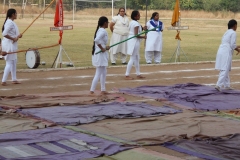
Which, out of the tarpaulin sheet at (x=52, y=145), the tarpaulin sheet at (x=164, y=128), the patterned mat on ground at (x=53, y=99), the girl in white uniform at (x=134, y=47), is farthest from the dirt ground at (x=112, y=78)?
the tarpaulin sheet at (x=52, y=145)

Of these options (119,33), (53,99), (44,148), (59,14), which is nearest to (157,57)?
(119,33)

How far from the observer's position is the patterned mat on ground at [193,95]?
10891 mm

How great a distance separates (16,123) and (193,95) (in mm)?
Answer: 4203

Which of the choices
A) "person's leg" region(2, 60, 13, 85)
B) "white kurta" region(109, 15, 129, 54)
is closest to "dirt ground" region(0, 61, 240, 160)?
"person's leg" region(2, 60, 13, 85)

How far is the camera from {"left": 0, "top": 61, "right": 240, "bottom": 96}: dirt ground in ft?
42.0

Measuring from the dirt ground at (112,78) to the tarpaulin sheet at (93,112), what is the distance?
1025 mm

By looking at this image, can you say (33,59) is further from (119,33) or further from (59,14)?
(119,33)

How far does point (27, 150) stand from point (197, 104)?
4618 millimetres

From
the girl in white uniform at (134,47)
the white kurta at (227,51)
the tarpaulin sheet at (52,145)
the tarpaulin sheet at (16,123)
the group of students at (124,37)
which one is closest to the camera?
the tarpaulin sheet at (52,145)

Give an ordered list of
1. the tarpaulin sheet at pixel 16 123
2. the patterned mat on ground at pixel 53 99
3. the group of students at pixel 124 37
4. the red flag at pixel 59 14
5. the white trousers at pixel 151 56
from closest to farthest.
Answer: the tarpaulin sheet at pixel 16 123
the patterned mat on ground at pixel 53 99
the red flag at pixel 59 14
the group of students at pixel 124 37
the white trousers at pixel 151 56

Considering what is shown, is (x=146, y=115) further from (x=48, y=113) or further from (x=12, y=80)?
(x=12, y=80)

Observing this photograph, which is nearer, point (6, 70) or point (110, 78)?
point (6, 70)

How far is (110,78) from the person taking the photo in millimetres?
14461

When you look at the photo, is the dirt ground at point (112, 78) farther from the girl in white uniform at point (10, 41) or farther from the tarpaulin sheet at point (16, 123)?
the tarpaulin sheet at point (16, 123)
